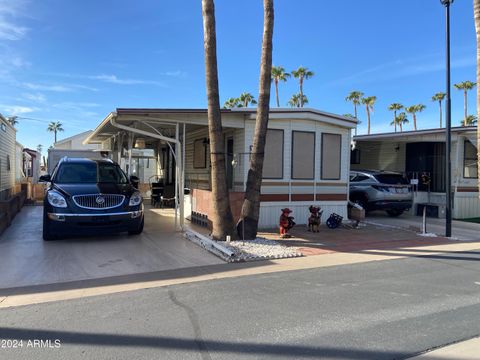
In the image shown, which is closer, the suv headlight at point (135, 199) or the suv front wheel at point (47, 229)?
the suv front wheel at point (47, 229)

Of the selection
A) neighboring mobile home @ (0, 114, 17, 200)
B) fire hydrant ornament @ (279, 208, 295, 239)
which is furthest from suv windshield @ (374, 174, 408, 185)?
neighboring mobile home @ (0, 114, 17, 200)

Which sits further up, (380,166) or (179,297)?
(380,166)

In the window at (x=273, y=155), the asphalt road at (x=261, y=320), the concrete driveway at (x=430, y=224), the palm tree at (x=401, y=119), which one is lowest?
the asphalt road at (x=261, y=320)

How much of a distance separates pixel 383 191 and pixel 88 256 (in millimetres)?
10426

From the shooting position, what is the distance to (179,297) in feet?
17.9

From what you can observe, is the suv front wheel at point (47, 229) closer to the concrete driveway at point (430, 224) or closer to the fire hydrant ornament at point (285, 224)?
the fire hydrant ornament at point (285, 224)

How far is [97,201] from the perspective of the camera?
8719mm

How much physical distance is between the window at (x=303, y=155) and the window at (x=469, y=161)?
24.6 feet

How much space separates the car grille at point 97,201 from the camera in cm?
859

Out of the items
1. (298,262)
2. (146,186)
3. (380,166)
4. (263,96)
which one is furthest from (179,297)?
(146,186)

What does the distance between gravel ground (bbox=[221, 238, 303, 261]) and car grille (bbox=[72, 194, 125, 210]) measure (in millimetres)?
2499

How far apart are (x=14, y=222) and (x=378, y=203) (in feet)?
37.8

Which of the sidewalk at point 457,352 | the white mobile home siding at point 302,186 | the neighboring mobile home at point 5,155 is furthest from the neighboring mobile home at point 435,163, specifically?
the neighboring mobile home at point 5,155

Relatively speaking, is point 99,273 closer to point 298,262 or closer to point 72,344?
point 72,344
